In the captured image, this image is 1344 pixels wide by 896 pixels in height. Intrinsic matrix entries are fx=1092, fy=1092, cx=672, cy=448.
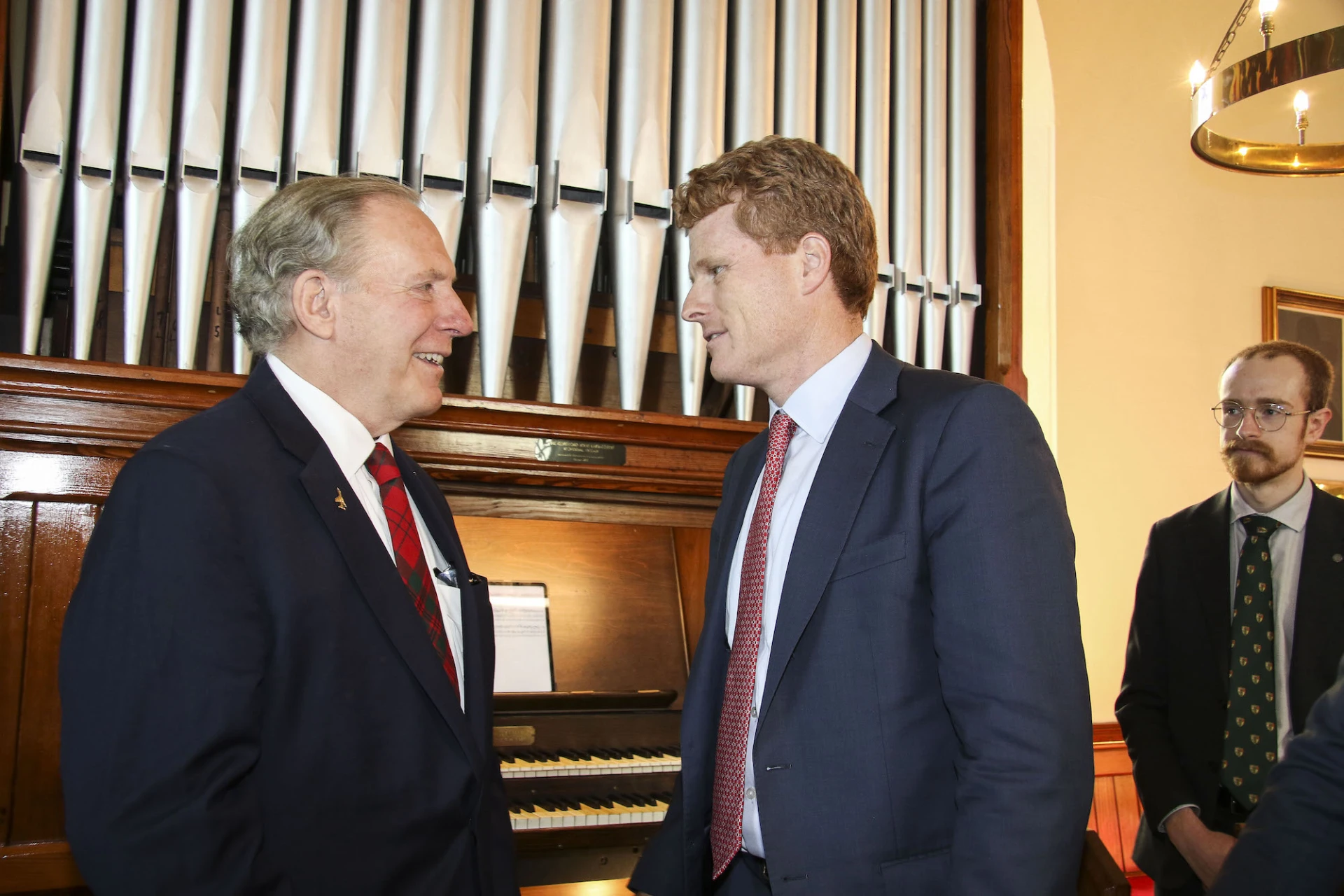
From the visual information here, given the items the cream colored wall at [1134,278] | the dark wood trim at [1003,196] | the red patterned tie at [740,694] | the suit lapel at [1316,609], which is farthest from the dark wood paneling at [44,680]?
the cream colored wall at [1134,278]

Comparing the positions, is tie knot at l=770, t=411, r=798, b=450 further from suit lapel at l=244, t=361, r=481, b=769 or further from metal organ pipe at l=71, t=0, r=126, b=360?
metal organ pipe at l=71, t=0, r=126, b=360

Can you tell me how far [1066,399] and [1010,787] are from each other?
380cm

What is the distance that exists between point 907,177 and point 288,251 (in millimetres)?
2197

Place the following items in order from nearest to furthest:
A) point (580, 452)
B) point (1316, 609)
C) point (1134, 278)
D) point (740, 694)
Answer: point (740, 694)
point (1316, 609)
point (580, 452)
point (1134, 278)

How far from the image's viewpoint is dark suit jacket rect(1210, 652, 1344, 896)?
1257 millimetres

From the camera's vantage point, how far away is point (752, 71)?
3404mm

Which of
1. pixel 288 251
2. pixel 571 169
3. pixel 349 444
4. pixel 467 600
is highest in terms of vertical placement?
pixel 571 169

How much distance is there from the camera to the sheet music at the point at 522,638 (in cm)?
306

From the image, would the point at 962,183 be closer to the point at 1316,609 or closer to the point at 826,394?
the point at 1316,609

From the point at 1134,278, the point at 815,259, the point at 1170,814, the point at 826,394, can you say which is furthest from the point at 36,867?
the point at 1134,278

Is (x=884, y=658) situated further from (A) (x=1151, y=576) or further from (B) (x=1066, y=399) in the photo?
(B) (x=1066, y=399)

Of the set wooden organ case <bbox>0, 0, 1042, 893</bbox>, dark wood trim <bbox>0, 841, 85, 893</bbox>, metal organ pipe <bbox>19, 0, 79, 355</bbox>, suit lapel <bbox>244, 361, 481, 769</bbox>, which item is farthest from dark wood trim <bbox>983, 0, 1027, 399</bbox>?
dark wood trim <bbox>0, 841, 85, 893</bbox>

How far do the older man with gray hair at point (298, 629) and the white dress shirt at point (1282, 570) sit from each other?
1986 millimetres

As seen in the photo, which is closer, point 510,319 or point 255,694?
point 255,694
